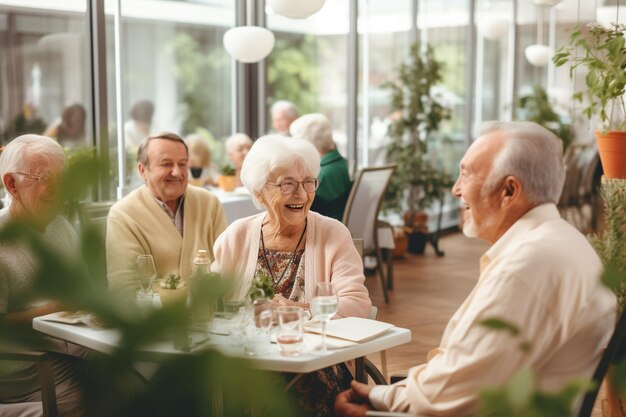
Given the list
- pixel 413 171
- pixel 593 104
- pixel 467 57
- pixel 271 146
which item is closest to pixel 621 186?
pixel 593 104

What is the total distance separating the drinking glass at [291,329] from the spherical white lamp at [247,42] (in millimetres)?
4205

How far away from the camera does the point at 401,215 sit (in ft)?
A: 30.0

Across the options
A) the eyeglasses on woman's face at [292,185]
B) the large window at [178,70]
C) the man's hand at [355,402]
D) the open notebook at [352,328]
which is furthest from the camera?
the large window at [178,70]

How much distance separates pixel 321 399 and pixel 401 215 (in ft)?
21.3

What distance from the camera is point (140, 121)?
892 cm

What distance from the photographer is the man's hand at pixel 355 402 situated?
2.21 metres

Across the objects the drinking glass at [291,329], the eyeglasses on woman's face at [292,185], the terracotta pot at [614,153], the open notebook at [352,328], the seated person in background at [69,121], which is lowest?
the open notebook at [352,328]

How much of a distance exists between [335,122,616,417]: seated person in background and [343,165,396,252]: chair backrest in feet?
12.3

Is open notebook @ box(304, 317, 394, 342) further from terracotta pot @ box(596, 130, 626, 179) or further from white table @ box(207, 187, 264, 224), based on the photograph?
white table @ box(207, 187, 264, 224)

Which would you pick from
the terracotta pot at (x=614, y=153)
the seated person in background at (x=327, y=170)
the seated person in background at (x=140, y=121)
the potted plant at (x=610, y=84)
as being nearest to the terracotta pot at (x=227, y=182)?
the seated person in background at (x=327, y=170)

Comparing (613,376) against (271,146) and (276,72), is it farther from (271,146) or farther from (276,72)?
(276,72)

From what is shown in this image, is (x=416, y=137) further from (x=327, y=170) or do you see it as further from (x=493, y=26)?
(x=327, y=170)

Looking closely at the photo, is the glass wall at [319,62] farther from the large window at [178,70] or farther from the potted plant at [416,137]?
the large window at [178,70]

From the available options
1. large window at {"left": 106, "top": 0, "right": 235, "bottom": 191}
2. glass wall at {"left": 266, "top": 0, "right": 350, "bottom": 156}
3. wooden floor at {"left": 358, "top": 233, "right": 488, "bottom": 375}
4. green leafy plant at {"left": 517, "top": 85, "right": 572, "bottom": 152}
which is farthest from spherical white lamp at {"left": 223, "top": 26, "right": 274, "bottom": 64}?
green leafy plant at {"left": 517, "top": 85, "right": 572, "bottom": 152}
